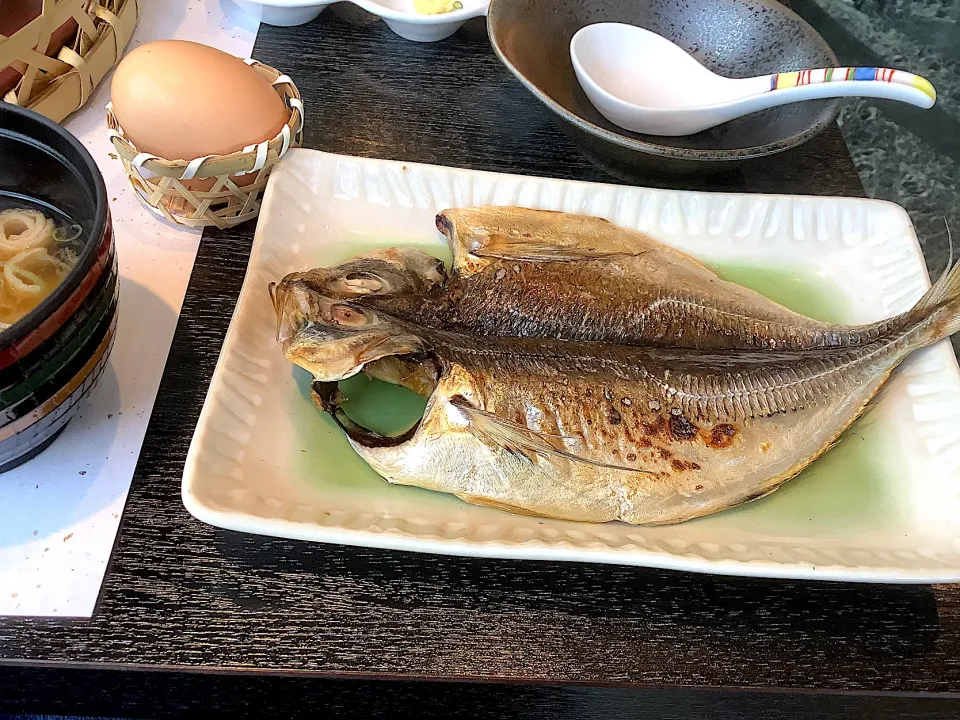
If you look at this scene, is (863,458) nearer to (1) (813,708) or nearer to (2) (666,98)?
(1) (813,708)

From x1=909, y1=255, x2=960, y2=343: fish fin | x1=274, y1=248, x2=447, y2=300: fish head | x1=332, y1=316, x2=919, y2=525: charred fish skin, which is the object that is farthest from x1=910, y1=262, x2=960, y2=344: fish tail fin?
x1=274, y1=248, x2=447, y2=300: fish head

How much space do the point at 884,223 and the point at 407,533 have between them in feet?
3.07

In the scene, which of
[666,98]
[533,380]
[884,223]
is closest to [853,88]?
[884,223]

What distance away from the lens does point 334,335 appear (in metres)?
0.86

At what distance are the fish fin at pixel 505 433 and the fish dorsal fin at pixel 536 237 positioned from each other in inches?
10.1

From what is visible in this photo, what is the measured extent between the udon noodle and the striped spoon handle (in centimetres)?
110

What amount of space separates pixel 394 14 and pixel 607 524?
1.05 meters

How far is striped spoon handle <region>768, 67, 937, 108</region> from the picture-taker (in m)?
1.06

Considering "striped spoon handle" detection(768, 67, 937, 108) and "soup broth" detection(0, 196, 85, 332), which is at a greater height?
"striped spoon handle" detection(768, 67, 937, 108)

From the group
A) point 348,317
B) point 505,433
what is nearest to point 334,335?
point 348,317

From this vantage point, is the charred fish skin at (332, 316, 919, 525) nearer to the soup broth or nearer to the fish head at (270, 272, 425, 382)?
the fish head at (270, 272, 425, 382)

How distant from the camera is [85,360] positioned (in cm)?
73

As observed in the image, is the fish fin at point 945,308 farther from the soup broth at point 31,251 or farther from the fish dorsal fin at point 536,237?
the soup broth at point 31,251

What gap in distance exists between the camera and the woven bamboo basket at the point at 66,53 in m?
1.03
